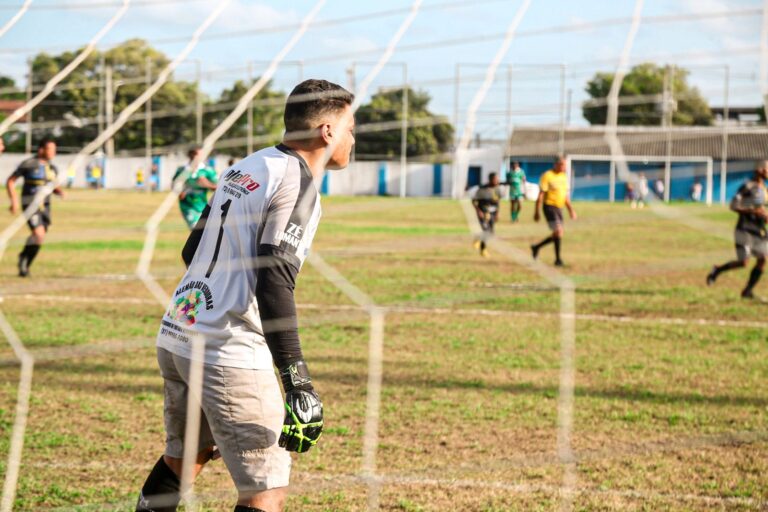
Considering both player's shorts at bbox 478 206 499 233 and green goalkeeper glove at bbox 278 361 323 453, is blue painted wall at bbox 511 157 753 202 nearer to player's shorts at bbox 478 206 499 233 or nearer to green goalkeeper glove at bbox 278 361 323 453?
player's shorts at bbox 478 206 499 233

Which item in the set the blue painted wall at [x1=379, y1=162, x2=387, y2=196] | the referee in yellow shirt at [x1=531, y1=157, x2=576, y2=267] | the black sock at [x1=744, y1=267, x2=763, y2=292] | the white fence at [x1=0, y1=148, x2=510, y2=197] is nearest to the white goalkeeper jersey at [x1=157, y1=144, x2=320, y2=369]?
the black sock at [x1=744, y1=267, x2=763, y2=292]

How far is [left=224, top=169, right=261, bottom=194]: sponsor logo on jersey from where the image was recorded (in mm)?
3047

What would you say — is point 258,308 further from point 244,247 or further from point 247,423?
point 247,423

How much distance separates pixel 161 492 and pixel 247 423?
59 cm

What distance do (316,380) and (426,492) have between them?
2556mm

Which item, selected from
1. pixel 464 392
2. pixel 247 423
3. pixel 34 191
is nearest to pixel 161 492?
pixel 247 423

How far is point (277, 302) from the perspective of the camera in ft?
9.64

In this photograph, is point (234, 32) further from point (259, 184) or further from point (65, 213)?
point (65, 213)

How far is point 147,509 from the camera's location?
3.44 m

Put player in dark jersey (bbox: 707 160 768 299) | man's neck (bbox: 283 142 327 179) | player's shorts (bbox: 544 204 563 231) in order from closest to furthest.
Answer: man's neck (bbox: 283 142 327 179) < player in dark jersey (bbox: 707 160 768 299) < player's shorts (bbox: 544 204 563 231)

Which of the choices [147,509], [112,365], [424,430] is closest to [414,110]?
[112,365]

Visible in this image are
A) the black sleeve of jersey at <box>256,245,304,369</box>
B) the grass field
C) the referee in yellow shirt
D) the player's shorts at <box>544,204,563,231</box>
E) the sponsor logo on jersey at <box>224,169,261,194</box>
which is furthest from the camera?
the referee in yellow shirt

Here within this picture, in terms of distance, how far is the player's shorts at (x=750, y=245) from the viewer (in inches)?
460

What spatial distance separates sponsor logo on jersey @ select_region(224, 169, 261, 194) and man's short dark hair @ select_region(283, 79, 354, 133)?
0.80ft
